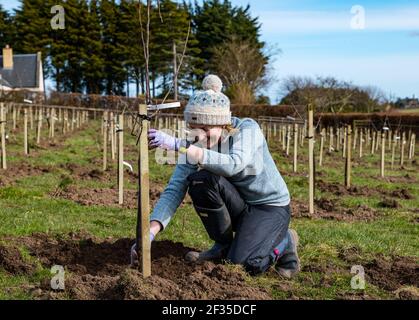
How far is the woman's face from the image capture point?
452 centimetres

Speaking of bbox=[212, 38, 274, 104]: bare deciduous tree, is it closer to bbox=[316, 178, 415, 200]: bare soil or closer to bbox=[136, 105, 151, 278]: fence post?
bbox=[316, 178, 415, 200]: bare soil

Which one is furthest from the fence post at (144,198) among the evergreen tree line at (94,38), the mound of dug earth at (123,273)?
the evergreen tree line at (94,38)

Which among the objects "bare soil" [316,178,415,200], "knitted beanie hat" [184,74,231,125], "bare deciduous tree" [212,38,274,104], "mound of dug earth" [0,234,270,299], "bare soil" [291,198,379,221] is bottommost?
"bare soil" [316,178,415,200]

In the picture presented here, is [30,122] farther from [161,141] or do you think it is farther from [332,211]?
[161,141]

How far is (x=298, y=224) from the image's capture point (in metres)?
7.86

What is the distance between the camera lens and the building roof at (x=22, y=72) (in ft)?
173

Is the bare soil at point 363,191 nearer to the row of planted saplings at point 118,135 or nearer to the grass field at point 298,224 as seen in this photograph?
the grass field at point 298,224

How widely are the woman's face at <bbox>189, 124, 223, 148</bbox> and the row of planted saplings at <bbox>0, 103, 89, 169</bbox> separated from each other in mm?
9227

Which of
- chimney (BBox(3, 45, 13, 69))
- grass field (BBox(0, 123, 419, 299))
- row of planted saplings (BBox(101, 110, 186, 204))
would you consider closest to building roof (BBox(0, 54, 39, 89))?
chimney (BBox(3, 45, 13, 69))

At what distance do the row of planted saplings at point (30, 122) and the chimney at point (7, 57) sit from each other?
1859cm

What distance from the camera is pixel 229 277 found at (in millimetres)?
4242

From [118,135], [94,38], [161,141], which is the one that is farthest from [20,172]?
[94,38]

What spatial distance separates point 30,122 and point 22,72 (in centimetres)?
3019
